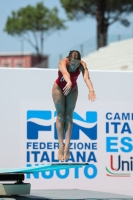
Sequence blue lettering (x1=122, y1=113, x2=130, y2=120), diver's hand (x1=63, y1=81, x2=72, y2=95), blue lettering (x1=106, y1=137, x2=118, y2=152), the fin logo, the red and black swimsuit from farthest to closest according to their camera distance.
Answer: blue lettering (x1=122, y1=113, x2=130, y2=120) < blue lettering (x1=106, y1=137, x2=118, y2=152) < the fin logo < the red and black swimsuit < diver's hand (x1=63, y1=81, x2=72, y2=95)

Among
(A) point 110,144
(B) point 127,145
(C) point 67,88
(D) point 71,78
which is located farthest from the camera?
(B) point 127,145

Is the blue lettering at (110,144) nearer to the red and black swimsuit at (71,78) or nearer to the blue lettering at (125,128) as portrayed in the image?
the blue lettering at (125,128)

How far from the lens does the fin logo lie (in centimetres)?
1127

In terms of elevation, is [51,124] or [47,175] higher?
[51,124]

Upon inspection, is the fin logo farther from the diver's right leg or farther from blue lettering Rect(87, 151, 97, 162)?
the diver's right leg

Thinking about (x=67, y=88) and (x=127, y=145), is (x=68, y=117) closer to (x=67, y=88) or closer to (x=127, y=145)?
(x=67, y=88)

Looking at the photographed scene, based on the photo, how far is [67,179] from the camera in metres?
11.3

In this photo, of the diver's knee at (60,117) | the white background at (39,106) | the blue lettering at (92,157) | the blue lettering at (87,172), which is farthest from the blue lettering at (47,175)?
the diver's knee at (60,117)

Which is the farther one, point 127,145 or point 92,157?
point 127,145

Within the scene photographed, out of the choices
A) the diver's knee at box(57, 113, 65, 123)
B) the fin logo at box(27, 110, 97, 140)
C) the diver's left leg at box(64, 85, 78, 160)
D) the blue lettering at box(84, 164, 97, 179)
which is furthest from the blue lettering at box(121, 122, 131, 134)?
the diver's knee at box(57, 113, 65, 123)

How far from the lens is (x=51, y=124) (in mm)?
11383

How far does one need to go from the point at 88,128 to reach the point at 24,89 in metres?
1.26

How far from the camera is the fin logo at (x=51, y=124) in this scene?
11273mm

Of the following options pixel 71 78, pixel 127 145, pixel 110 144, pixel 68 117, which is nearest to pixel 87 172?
pixel 110 144
